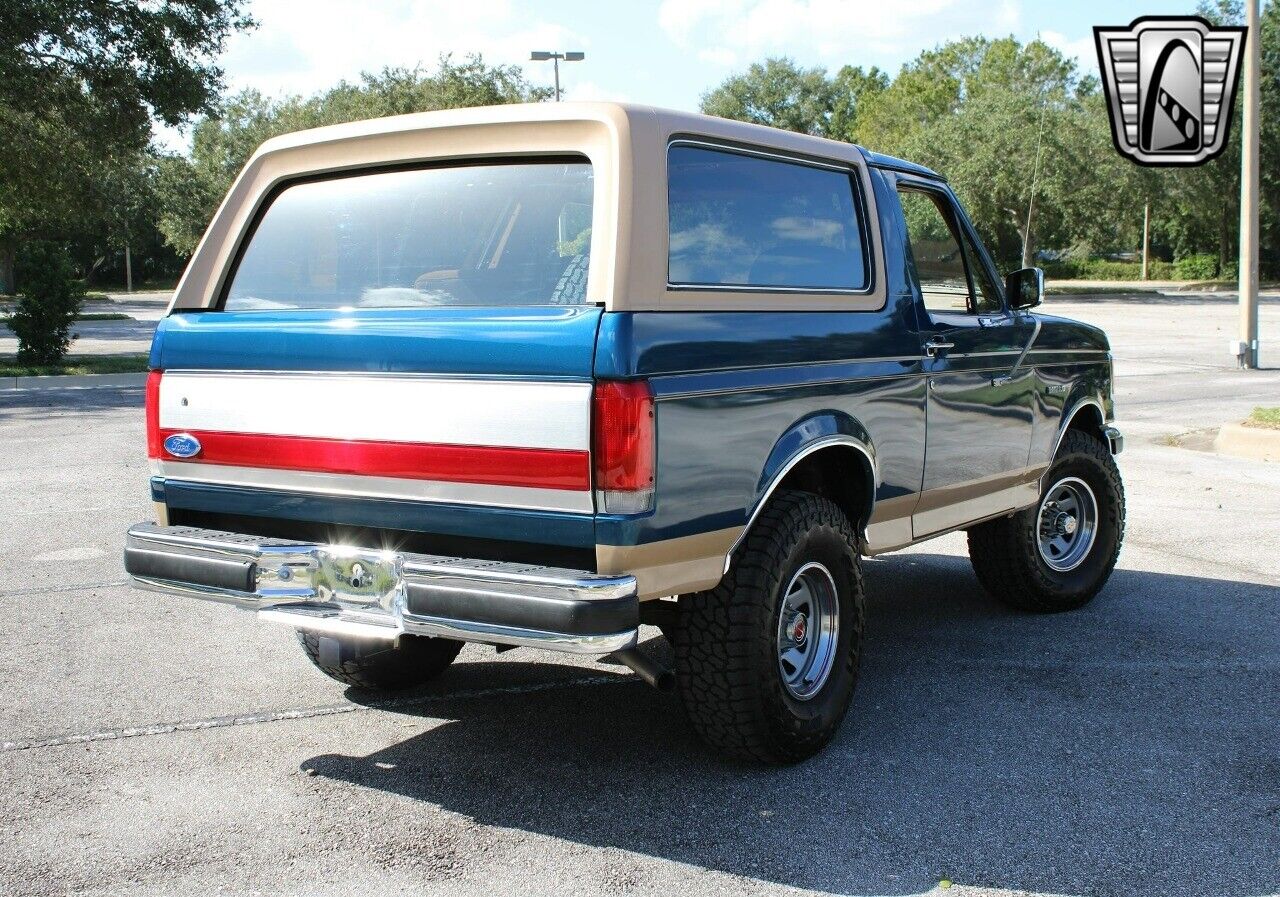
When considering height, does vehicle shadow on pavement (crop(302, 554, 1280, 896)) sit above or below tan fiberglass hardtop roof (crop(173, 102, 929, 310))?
below

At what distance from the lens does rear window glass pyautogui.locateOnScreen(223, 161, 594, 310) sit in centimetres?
409

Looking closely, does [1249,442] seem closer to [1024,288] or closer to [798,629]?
[1024,288]

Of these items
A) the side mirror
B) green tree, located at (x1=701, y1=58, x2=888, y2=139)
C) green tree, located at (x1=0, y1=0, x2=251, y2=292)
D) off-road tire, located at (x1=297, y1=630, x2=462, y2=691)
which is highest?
green tree, located at (x1=701, y1=58, x2=888, y2=139)

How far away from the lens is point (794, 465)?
4.41 m

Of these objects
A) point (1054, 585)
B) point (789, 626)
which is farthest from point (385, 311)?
point (1054, 585)

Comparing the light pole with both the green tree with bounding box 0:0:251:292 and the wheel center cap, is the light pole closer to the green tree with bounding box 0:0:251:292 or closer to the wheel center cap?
the green tree with bounding box 0:0:251:292

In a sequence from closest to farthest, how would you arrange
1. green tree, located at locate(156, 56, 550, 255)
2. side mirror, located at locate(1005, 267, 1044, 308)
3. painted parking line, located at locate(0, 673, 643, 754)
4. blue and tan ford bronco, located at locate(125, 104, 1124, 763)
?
blue and tan ford bronco, located at locate(125, 104, 1124, 763) → painted parking line, located at locate(0, 673, 643, 754) → side mirror, located at locate(1005, 267, 1044, 308) → green tree, located at locate(156, 56, 550, 255)

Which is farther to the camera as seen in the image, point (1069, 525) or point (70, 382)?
point (70, 382)

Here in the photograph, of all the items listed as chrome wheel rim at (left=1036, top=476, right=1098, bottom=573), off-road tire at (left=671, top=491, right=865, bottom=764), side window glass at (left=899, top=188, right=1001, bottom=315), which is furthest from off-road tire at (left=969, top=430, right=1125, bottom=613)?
off-road tire at (left=671, top=491, right=865, bottom=764)

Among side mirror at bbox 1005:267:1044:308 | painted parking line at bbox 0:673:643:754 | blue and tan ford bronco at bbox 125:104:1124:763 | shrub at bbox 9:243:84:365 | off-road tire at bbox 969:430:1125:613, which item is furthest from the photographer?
shrub at bbox 9:243:84:365

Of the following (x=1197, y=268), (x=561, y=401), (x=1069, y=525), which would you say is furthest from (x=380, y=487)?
(x=1197, y=268)

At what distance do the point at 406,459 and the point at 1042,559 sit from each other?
3.57 meters

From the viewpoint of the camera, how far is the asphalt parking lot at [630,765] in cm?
Result: 367

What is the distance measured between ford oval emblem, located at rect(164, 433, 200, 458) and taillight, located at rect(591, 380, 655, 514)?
5.20ft
